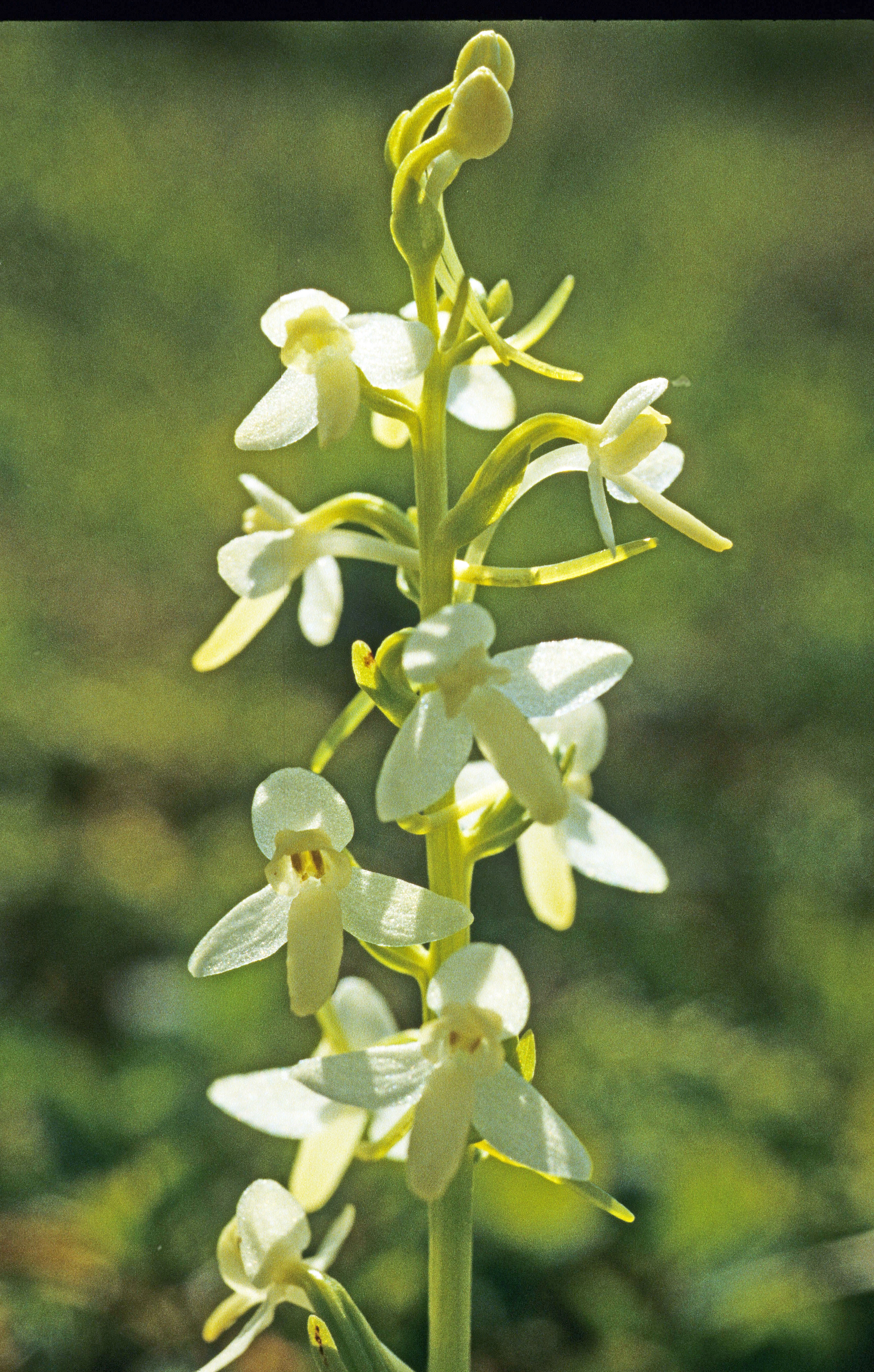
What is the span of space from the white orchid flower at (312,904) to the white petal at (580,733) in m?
0.19

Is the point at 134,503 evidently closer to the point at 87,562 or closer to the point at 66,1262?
the point at 87,562

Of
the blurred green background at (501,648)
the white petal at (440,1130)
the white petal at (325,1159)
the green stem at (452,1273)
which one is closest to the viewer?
the white petal at (440,1130)

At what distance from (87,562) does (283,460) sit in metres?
0.46

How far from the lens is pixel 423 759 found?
1.87ft

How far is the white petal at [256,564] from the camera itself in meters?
0.61

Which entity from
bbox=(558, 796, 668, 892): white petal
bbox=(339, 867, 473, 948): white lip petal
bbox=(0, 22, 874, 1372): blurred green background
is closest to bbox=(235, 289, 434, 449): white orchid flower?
bbox=(339, 867, 473, 948): white lip petal

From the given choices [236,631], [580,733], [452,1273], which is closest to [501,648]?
[580,733]

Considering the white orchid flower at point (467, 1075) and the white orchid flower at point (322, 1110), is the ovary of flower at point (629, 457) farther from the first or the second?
the white orchid flower at point (322, 1110)

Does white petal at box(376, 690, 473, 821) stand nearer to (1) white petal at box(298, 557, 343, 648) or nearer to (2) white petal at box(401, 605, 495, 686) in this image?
(2) white petal at box(401, 605, 495, 686)

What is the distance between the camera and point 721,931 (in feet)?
5.50

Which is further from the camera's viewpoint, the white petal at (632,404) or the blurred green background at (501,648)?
the blurred green background at (501,648)

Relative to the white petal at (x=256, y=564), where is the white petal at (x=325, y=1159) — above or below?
below

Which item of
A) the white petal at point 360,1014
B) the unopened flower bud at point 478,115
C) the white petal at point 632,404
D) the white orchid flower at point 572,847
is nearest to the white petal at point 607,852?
the white orchid flower at point 572,847

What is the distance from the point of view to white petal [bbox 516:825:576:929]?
792 mm
